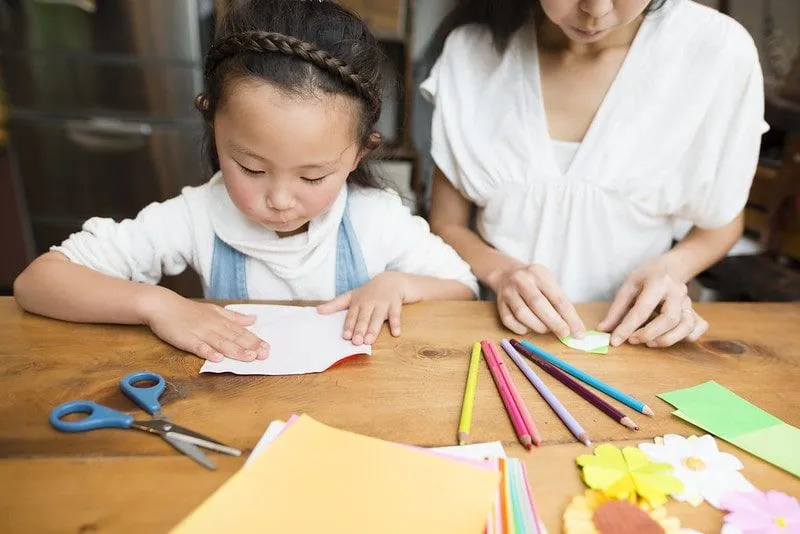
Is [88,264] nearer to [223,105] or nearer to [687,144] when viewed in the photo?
[223,105]

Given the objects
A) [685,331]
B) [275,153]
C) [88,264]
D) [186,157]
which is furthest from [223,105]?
[186,157]

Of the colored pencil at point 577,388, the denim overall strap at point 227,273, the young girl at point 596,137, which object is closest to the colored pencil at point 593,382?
the colored pencil at point 577,388

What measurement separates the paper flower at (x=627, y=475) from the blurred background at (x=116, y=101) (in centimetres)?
154

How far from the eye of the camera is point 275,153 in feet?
2.34

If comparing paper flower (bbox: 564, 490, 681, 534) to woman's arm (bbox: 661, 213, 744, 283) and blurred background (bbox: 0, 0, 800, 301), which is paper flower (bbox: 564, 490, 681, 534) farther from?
blurred background (bbox: 0, 0, 800, 301)

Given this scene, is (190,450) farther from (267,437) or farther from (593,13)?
(593,13)

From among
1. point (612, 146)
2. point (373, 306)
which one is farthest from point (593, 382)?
point (612, 146)

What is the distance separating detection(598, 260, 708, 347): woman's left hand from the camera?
750mm

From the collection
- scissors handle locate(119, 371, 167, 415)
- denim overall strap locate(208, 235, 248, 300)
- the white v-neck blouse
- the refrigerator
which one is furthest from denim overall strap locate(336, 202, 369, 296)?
the refrigerator

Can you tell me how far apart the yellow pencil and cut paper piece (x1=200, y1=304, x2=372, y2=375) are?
12cm

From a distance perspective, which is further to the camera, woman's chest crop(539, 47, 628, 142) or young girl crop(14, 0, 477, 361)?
woman's chest crop(539, 47, 628, 142)

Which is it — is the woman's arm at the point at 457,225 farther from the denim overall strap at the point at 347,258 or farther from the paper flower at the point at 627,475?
the paper flower at the point at 627,475

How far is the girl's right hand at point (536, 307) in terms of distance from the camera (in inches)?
30.1

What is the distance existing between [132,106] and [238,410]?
6.53 ft
